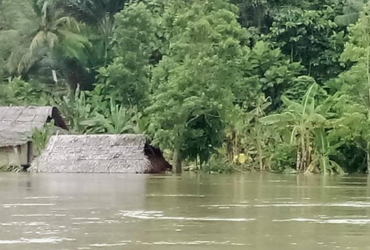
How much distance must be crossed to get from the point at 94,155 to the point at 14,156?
288 centimetres

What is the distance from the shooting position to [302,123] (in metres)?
22.5

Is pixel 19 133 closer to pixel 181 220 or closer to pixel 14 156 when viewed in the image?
pixel 14 156

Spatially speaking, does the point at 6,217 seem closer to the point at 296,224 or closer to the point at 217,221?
the point at 217,221

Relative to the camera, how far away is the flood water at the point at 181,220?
5.45 m

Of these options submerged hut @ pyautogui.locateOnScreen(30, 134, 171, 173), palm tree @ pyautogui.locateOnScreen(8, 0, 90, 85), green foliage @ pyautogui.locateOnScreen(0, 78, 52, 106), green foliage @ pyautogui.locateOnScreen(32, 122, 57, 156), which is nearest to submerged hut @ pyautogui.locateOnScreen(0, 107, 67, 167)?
green foliage @ pyautogui.locateOnScreen(32, 122, 57, 156)

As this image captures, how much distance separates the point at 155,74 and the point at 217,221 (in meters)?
14.2

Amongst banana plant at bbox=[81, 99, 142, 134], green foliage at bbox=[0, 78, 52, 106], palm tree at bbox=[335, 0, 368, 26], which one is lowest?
banana plant at bbox=[81, 99, 142, 134]

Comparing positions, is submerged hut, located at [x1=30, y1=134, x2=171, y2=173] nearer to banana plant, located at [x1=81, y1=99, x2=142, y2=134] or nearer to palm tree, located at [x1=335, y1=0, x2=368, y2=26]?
banana plant, located at [x1=81, y1=99, x2=142, y2=134]

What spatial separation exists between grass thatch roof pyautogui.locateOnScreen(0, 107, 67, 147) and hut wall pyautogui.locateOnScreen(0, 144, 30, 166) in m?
0.19

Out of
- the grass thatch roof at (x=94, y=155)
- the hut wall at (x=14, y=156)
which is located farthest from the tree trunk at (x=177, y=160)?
the hut wall at (x=14, y=156)

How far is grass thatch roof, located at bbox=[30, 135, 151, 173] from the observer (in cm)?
2078

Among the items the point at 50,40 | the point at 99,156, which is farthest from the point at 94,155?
the point at 50,40

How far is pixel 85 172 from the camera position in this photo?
21.1 meters

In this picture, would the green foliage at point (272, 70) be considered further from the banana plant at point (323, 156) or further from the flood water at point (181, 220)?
the flood water at point (181, 220)
